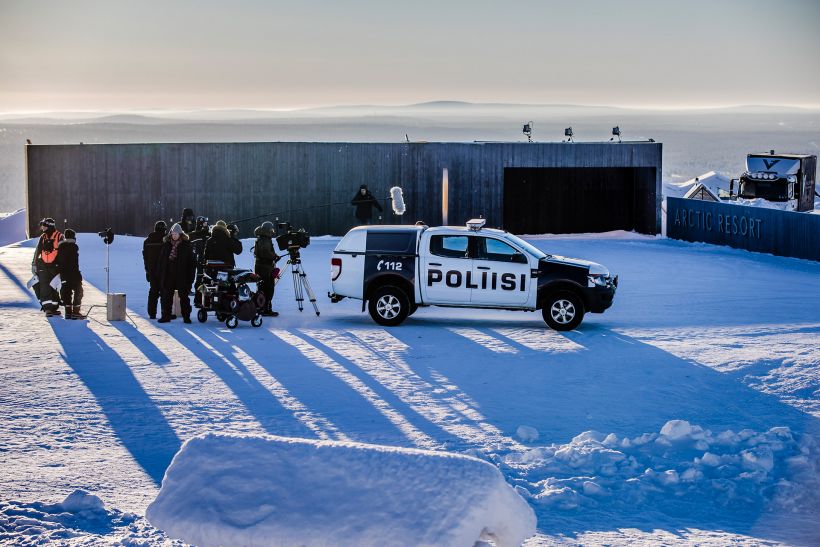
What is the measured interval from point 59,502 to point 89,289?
612 inches

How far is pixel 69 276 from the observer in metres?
20.5

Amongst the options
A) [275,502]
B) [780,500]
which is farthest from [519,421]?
[275,502]

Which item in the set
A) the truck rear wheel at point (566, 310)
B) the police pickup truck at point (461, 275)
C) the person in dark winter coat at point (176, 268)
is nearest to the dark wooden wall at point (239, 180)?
the person in dark winter coat at point (176, 268)

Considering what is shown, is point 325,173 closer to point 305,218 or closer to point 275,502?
point 305,218

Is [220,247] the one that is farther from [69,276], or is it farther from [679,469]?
[679,469]

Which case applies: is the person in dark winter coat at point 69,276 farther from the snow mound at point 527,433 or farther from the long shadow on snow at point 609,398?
the snow mound at point 527,433

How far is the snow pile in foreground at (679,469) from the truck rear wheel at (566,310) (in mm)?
6929

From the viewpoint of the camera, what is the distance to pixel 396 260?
19.5 metres

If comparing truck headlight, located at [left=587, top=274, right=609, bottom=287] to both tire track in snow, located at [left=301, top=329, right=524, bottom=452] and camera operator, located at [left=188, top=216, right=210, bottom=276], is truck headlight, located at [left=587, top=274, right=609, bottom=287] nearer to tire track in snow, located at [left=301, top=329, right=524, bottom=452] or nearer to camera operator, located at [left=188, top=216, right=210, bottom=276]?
tire track in snow, located at [left=301, top=329, right=524, bottom=452]

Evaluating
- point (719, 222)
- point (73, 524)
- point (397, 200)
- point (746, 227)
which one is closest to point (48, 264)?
point (73, 524)

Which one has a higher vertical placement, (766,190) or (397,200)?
(766,190)

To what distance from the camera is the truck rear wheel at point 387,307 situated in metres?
19.6

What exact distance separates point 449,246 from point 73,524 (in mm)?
11095

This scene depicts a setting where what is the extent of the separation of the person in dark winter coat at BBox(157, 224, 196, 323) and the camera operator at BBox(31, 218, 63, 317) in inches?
89.9
